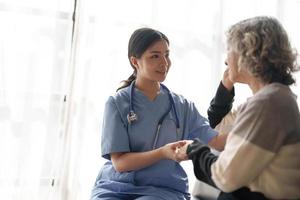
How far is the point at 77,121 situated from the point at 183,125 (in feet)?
2.57

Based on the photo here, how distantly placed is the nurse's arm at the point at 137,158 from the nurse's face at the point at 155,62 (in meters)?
0.33

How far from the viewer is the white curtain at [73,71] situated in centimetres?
221

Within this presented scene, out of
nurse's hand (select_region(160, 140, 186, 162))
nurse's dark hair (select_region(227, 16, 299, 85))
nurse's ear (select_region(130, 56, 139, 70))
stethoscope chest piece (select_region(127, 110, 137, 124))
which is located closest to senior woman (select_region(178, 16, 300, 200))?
nurse's dark hair (select_region(227, 16, 299, 85))

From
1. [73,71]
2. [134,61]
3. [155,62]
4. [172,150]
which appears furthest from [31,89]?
[172,150]

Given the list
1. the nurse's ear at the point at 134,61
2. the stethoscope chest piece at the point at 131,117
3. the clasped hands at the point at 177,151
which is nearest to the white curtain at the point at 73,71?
the nurse's ear at the point at 134,61

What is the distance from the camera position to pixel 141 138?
5.54 feet

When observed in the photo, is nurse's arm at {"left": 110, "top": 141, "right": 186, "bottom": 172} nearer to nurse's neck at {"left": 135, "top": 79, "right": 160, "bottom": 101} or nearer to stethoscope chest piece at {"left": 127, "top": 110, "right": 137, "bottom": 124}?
stethoscope chest piece at {"left": 127, "top": 110, "right": 137, "bottom": 124}

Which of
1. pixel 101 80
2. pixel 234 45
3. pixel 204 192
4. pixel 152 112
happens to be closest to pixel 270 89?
pixel 234 45

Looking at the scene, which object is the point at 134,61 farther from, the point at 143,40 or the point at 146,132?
the point at 146,132

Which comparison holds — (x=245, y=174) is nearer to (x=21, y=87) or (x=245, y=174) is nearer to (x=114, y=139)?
(x=114, y=139)

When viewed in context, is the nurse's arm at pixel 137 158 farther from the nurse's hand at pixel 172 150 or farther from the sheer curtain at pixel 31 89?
the sheer curtain at pixel 31 89

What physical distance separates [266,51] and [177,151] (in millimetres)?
489

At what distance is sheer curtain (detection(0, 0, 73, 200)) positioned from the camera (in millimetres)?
2188

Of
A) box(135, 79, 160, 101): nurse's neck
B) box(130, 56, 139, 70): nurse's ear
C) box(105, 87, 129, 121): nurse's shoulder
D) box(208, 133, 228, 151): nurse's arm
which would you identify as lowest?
box(208, 133, 228, 151): nurse's arm
